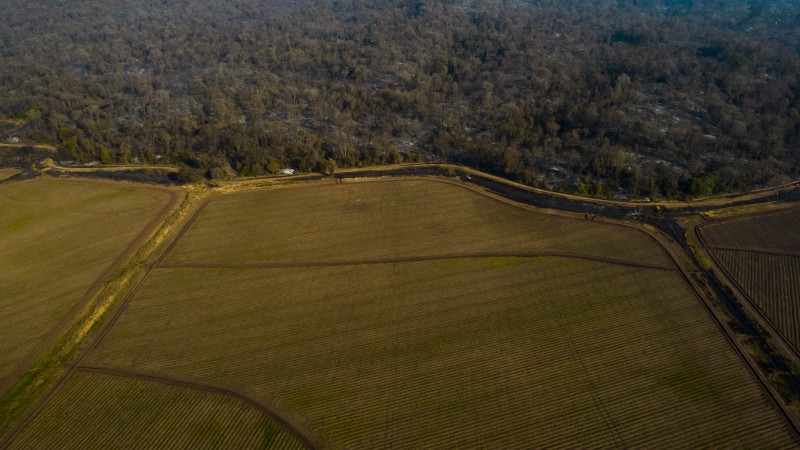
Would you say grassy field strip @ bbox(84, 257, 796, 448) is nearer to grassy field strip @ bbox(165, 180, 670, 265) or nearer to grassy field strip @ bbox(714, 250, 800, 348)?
grassy field strip @ bbox(165, 180, 670, 265)

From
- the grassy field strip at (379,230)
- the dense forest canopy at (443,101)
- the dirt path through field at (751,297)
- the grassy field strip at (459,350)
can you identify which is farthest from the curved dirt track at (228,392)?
the dirt path through field at (751,297)

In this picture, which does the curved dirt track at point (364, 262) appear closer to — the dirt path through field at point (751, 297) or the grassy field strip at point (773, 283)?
the dirt path through field at point (751, 297)

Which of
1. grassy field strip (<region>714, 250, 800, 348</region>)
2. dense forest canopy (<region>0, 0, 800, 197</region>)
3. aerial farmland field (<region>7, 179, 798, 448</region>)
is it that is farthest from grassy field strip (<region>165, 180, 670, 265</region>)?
dense forest canopy (<region>0, 0, 800, 197</region>)

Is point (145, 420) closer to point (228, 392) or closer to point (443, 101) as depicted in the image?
point (228, 392)

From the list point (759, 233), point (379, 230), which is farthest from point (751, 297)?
point (379, 230)

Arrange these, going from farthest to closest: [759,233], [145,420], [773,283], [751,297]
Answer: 1. [759,233]
2. [773,283]
3. [751,297]
4. [145,420]

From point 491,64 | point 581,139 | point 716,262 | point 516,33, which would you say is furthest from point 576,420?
point 516,33
